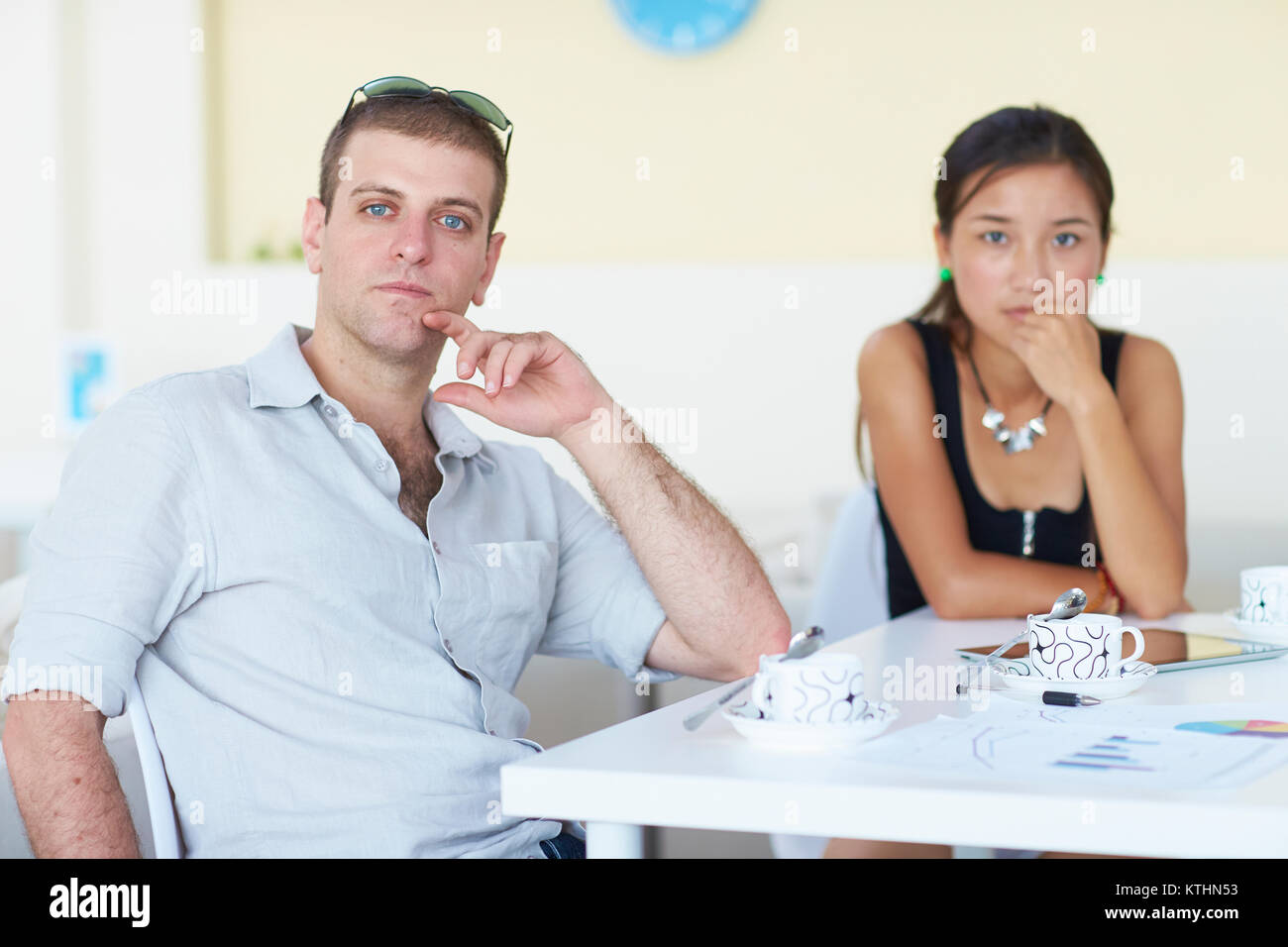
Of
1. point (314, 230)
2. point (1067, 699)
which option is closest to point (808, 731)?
point (1067, 699)

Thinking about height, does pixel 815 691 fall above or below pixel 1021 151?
below

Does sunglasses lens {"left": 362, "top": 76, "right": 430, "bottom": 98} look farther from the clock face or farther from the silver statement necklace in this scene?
the clock face

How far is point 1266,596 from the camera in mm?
1459

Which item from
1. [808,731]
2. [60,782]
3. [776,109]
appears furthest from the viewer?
[776,109]

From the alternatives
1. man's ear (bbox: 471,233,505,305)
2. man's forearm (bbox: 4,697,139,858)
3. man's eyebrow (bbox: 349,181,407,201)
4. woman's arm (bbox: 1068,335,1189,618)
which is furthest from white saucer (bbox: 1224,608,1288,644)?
man's forearm (bbox: 4,697,139,858)

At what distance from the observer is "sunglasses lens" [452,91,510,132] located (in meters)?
1.40

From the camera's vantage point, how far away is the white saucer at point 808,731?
0.89m

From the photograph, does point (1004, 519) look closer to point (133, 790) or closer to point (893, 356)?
point (893, 356)

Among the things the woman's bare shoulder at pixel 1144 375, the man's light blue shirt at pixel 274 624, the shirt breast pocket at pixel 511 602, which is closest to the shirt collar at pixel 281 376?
the man's light blue shirt at pixel 274 624

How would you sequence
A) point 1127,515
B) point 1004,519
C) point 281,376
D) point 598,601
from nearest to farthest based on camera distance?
point 281,376 → point 598,601 → point 1127,515 → point 1004,519

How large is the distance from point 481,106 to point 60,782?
30.9 inches
